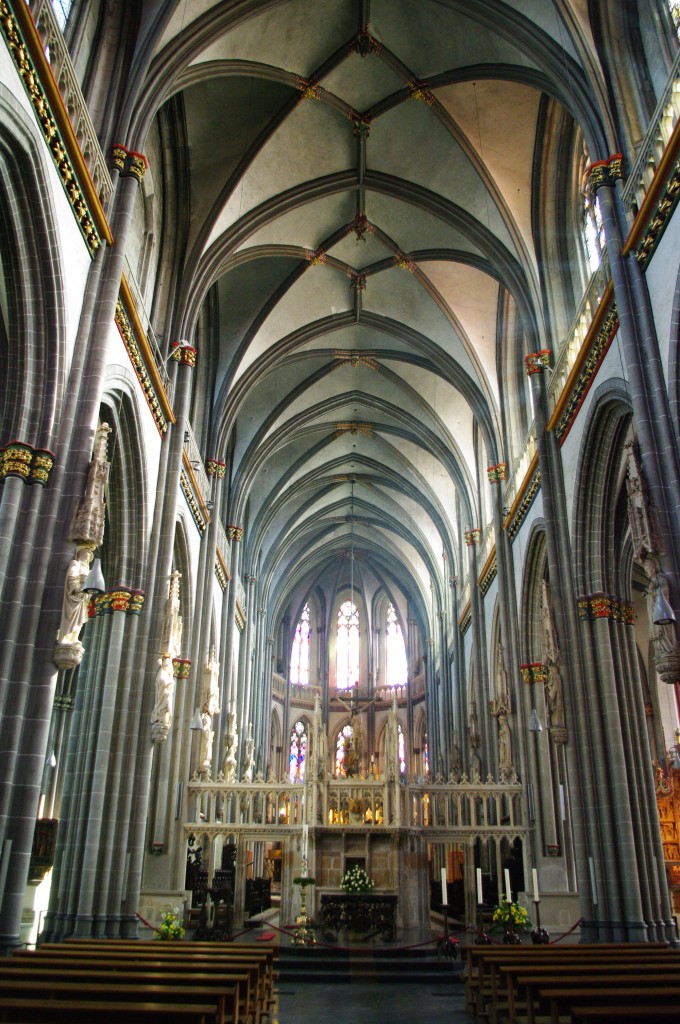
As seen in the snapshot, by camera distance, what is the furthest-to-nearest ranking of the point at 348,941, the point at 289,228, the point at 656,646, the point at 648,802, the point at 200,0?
the point at 289,228, the point at 348,941, the point at 200,0, the point at 648,802, the point at 656,646

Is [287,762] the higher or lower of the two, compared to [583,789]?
higher

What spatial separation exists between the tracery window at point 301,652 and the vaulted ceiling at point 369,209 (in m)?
17.2

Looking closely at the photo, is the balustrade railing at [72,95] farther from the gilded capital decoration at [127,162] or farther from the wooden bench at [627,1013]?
the wooden bench at [627,1013]

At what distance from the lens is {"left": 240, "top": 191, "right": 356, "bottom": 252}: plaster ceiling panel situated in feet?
68.7

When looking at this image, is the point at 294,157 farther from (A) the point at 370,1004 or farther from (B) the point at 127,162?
(A) the point at 370,1004

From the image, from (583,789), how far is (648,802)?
38.9 inches

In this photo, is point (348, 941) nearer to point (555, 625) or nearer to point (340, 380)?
point (555, 625)

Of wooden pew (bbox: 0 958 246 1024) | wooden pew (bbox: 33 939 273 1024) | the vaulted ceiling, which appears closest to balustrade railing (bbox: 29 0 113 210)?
the vaulted ceiling

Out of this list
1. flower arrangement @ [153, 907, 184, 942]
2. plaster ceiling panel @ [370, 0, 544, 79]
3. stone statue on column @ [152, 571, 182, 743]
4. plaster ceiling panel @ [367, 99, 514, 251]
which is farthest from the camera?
plaster ceiling panel @ [367, 99, 514, 251]

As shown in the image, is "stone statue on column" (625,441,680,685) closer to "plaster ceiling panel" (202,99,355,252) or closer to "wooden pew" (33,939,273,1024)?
"wooden pew" (33,939,273,1024)

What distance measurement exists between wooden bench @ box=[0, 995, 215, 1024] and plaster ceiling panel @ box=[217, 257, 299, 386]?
62.7 ft

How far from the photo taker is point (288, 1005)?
36.7 ft

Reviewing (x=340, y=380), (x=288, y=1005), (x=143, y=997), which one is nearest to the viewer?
(x=143, y=997)

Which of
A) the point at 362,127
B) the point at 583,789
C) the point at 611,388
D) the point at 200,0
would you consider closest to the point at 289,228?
the point at 362,127
